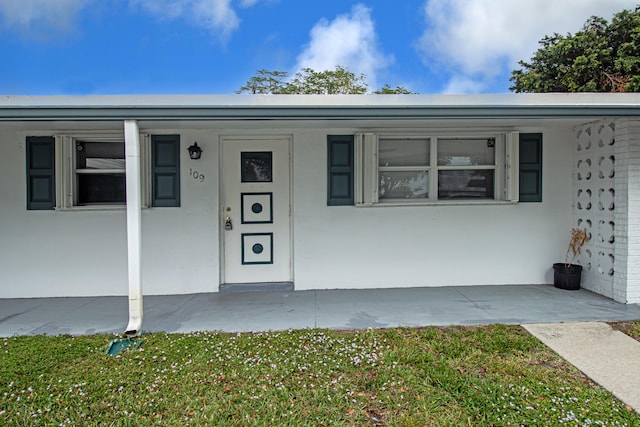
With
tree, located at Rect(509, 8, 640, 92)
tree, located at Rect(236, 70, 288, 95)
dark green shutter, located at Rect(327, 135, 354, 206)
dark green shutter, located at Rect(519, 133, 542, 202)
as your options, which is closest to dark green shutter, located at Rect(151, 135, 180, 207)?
dark green shutter, located at Rect(327, 135, 354, 206)

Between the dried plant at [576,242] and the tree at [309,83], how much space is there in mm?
16568

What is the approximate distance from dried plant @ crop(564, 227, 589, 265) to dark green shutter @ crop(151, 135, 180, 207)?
545cm

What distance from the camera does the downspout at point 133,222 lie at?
367cm

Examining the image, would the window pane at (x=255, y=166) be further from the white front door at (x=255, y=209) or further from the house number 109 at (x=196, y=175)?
the house number 109 at (x=196, y=175)

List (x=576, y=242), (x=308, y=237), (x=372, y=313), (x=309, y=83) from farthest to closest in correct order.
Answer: (x=309, y=83) → (x=308, y=237) → (x=576, y=242) → (x=372, y=313)

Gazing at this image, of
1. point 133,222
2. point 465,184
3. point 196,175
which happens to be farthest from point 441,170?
point 133,222

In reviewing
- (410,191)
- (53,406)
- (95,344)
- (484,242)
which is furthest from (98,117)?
(484,242)

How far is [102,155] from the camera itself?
5332 mm

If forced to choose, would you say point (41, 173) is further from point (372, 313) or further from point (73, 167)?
point (372, 313)

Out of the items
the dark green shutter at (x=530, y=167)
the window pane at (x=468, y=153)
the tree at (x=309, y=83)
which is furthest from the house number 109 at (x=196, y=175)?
the tree at (x=309, y=83)

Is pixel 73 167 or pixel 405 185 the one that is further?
pixel 405 185

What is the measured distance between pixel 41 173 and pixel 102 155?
778mm

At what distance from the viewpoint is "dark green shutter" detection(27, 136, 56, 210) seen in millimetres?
5117

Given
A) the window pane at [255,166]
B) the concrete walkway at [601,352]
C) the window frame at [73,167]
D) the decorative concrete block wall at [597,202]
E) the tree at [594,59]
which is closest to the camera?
the concrete walkway at [601,352]
